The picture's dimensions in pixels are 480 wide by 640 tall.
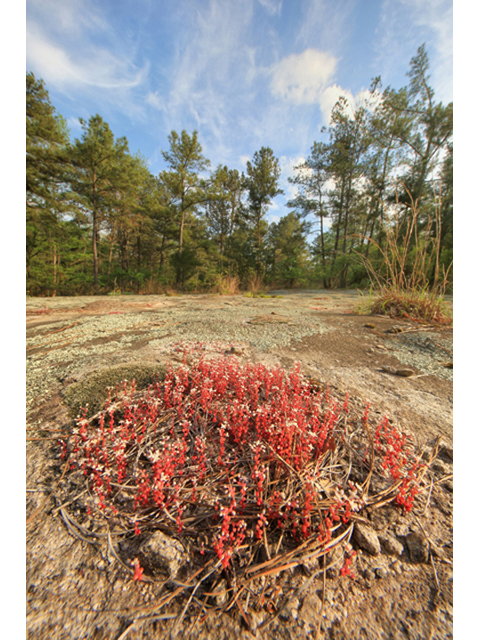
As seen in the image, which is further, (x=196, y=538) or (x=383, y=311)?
(x=383, y=311)

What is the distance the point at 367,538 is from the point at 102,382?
149 centimetres

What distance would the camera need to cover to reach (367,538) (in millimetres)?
729

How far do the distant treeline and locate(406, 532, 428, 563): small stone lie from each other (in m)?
6.93

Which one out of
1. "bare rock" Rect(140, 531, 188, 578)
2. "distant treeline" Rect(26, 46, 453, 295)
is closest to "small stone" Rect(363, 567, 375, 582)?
"bare rock" Rect(140, 531, 188, 578)

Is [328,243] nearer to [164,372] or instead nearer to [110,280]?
[110,280]

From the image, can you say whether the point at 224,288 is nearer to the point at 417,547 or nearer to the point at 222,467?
the point at 222,467

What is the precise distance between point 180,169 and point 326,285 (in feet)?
38.8

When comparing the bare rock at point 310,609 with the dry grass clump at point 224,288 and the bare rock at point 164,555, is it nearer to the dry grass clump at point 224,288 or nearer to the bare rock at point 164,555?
the bare rock at point 164,555

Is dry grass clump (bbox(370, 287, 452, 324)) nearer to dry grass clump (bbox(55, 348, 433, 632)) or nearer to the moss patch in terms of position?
dry grass clump (bbox(55, 348, 433, 632))

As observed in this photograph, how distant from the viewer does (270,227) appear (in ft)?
65.3

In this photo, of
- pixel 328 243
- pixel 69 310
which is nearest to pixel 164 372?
pixel 69 310

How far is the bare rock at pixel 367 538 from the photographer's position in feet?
2.32

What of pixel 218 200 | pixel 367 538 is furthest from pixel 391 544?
pixel 218 200

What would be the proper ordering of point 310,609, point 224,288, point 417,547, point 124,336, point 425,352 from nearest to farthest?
point 310,609, point 417,547, point 425,352, point 124,336, point 224,288
